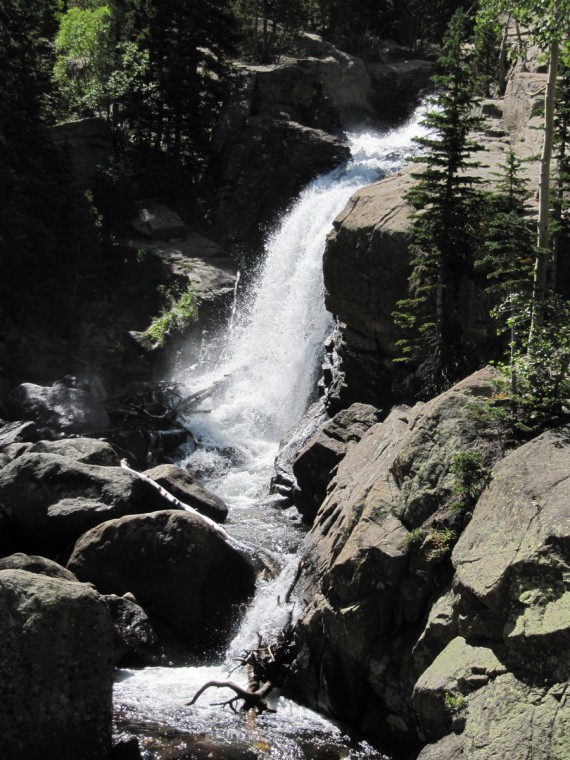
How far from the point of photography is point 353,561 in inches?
408

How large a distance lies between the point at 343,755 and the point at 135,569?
5.04m

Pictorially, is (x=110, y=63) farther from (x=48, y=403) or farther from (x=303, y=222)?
(x=48, y=403)

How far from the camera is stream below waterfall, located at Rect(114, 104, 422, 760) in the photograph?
981 cm

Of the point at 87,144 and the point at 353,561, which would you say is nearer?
the point at 353,561

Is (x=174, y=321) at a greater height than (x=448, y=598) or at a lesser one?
greater

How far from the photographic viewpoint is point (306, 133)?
109 ft

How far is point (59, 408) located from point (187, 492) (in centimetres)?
717

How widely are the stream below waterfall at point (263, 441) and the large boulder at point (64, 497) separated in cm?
284

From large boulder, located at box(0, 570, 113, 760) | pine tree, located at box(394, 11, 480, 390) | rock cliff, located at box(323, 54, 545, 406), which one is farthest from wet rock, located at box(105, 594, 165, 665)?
rock cliff, located at box(323, 54, 545, 406)

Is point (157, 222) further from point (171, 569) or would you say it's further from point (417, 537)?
point (417, 537)

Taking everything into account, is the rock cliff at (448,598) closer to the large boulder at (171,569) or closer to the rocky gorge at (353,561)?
the rocky gorge at (353,561)

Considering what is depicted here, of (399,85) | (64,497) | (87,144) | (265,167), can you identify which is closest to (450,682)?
(64,497)

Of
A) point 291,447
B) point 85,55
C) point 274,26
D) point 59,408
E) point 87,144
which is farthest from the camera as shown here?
point 274,26

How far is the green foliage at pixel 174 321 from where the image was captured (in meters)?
28.3
